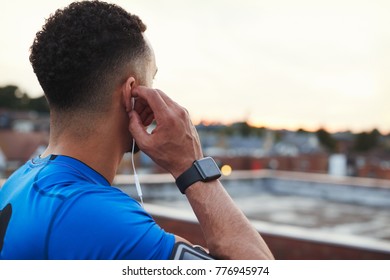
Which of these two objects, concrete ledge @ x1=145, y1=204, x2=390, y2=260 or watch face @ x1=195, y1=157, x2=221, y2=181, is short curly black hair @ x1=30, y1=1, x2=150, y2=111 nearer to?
watch face @ x1=195, y1=157, x2=221, y2=181

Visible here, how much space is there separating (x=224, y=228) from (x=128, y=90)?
0.50 metres

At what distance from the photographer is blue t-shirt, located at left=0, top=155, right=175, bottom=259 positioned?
3.76ft

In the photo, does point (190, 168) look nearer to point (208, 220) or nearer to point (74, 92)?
point (208, 220)

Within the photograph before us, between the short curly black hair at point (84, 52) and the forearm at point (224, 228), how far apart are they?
0.41 metres

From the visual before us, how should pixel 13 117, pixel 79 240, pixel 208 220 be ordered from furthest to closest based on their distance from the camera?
pixel 13 117
pixel 208 220
pixel 79 240

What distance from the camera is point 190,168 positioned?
4.66 feet

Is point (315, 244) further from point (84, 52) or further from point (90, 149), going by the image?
point (84, 52)

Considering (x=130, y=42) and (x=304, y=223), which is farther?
(x=304, y=223)

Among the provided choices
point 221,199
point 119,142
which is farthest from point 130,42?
point 221,199

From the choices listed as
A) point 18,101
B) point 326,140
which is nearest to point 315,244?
point 18,101

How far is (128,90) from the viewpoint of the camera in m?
1.43

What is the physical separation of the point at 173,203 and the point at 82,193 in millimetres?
11149

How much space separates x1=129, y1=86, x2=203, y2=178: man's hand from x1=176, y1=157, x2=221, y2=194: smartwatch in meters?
0.02

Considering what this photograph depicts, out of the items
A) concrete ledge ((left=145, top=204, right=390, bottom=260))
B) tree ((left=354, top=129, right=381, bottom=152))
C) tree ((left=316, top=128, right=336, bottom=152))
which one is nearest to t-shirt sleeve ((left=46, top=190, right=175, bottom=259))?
concrete ledge ((left=145, top=204, right=390, bottom=260))
